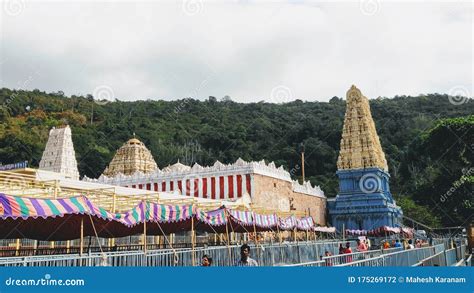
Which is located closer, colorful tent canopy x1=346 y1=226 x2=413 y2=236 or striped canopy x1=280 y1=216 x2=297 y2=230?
striped canopy x1=280 y1=216 x2=297 y2=230

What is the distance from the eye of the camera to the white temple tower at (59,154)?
2010 inches

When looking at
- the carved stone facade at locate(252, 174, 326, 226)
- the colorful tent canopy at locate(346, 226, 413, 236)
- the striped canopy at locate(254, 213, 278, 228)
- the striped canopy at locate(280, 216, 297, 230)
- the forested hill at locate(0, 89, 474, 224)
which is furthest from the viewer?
the forested hill at locate(0, 89, 474, 224)

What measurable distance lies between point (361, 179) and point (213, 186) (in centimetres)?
1654

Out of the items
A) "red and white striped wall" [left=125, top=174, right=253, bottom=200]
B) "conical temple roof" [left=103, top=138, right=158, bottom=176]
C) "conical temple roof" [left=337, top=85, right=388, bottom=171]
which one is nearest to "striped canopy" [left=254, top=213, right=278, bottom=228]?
"red and white striped wall" [left=125, top=174, right=253, bottom=200]

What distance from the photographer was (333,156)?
7369cm

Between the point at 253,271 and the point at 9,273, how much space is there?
278cm

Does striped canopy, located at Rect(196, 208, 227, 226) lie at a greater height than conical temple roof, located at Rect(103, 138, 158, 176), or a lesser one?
lesser

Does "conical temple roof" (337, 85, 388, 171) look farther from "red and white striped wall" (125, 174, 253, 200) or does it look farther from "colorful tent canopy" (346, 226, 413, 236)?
"red and white striped wall" (125, 174, 253, 200)

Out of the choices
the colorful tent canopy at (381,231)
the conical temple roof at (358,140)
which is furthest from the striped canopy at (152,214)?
the conical temple roof at (358,140)

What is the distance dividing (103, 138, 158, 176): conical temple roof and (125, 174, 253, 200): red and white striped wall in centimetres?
1579

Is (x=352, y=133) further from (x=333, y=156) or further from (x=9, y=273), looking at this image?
(x=9, y=273)

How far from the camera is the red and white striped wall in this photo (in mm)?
36906

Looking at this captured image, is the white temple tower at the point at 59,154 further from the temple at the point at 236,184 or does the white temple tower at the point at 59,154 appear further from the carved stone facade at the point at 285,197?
the carved stone facade at the point at 285,197

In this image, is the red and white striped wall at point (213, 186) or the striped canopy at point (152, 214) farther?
the red and white striped wall at point (213, 186)
